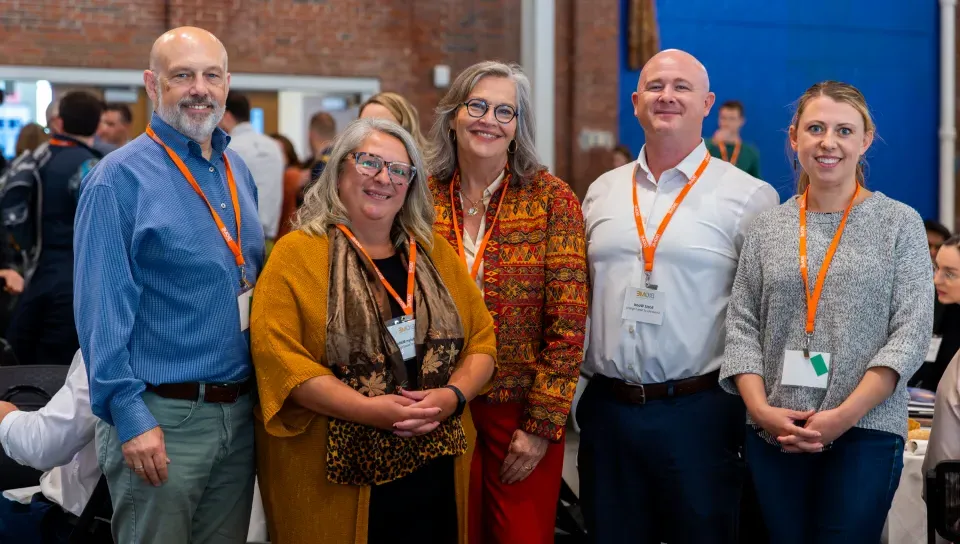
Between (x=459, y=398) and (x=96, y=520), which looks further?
(x=96, y=520)

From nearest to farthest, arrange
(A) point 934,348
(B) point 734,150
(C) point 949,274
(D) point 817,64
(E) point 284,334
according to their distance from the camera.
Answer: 1. (E) point 284,334
2. (C) point 949,274
3. (A) point 934,348
4. (B) point 734,150
5. (D) point 817,64

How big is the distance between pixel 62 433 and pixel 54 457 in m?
0.09

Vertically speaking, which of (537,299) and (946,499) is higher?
(537,299)

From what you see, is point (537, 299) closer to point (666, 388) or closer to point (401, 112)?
point (666, 388)

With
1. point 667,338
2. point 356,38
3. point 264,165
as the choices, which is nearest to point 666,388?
point 667,338

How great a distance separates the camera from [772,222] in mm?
2588

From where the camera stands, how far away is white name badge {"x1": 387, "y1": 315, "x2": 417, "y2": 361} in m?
2.38

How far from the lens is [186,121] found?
7.98ft

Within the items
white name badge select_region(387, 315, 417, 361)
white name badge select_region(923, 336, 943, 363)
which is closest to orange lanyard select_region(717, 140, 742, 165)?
white name badge select_region(923, 336, 943, 363)

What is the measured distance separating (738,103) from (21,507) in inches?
259

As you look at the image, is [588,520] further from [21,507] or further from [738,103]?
[738,103]

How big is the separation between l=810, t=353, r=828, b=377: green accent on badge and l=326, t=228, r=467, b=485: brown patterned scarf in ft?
2.91

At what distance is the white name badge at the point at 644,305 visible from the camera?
2668 mm

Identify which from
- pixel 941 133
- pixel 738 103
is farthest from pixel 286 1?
pixel 941 133
